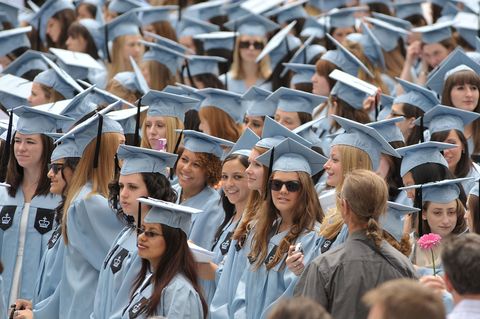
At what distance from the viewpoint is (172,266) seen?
702cm

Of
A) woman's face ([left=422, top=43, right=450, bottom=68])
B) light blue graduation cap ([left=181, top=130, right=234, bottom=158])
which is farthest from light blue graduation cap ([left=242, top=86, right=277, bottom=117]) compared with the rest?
woman's face ([left=422, top=43, right=450, bottom=68])

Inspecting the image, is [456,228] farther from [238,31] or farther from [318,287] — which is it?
[238,31]

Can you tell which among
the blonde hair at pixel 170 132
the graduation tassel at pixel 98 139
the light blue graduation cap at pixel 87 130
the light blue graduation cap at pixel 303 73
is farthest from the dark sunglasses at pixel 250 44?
the graduation tassel at pixel 98 139

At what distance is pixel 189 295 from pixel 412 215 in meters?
1.52

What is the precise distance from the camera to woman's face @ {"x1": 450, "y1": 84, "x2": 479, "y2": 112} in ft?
31.5

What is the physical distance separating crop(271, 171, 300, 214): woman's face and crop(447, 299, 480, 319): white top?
2.39m

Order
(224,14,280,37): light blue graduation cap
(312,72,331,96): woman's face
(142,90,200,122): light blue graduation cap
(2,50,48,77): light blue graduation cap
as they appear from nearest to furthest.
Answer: (142,90,200,122): light blue graduation cap, (312,72,331,96): woman's face, (2,50,48,77): light blue graduation cap, (224,14,280,37): light blue graduation cap

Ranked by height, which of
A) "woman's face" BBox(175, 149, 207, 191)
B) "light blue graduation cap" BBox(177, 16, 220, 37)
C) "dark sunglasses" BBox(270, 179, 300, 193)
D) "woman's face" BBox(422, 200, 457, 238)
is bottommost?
"woman's face" BBox(175, 149, 207, 191)

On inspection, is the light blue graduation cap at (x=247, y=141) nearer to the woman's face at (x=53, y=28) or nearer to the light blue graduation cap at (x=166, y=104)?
the light blue graduation cap at (x=166, y=104)

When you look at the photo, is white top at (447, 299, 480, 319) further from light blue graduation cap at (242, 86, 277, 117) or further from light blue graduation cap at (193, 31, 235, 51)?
light blue graduation cap at (193, 31, 235, 51)

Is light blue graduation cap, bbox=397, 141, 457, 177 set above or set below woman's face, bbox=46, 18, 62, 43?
below

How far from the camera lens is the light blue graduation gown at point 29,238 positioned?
8.73 metres

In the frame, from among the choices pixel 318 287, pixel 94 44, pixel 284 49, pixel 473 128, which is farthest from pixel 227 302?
pixel 94 44

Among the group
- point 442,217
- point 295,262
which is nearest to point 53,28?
point 442,217
